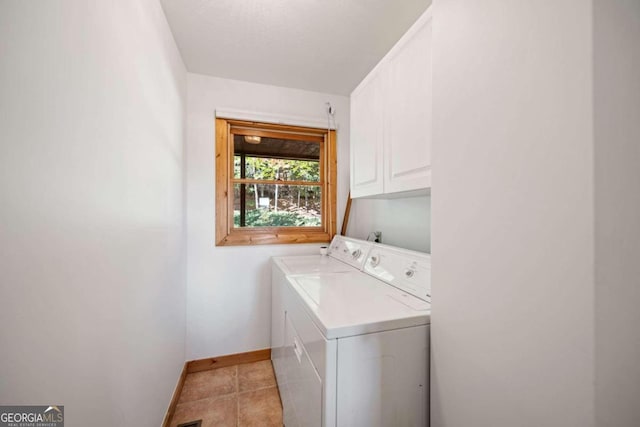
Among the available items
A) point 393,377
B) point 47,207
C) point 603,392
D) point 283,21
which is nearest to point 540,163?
point 603,392

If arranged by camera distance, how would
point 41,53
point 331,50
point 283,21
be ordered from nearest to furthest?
point 41,53 < point 283,21 < point 331,50

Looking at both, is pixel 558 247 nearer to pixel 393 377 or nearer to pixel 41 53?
pixel 393 377

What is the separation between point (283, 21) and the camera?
1477mm

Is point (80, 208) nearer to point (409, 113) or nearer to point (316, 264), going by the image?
point (409, 113)

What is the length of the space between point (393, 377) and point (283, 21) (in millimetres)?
1933

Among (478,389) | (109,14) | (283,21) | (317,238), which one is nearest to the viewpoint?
(478,389)

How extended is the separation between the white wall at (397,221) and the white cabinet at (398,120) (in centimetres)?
41

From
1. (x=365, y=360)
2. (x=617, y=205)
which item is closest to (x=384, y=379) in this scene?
(x=365, y=360)

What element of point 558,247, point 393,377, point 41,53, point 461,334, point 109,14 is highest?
point 109,14

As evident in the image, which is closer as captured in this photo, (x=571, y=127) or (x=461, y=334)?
(x=571, y=127)

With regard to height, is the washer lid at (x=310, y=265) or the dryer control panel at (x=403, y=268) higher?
the dryer control panel at (x=403, y=268)

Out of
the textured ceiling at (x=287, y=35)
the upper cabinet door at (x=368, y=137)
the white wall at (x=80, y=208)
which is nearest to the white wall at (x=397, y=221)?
the upper cabinet door at (x=368, y=137)

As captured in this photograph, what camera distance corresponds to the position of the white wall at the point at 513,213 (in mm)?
458

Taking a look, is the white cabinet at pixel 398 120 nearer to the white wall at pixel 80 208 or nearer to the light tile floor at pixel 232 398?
the white wall at pixel 80 208
